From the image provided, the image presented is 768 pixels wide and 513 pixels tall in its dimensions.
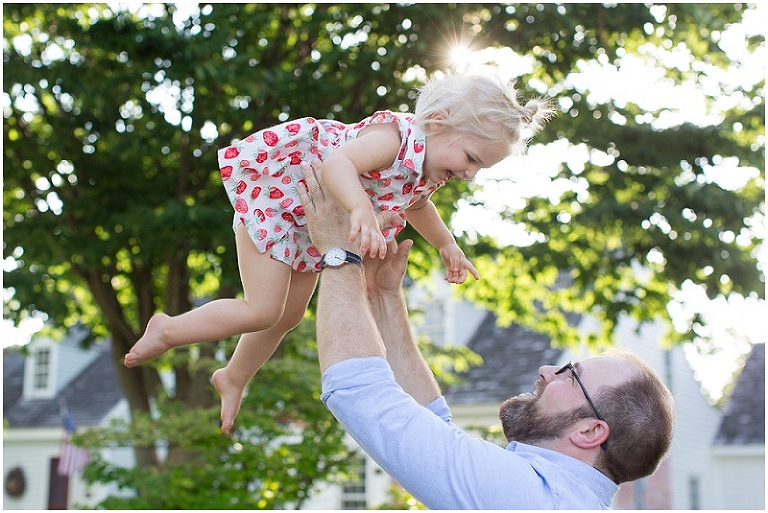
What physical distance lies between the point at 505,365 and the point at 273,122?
24.3 feet

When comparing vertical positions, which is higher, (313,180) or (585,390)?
(313,180)

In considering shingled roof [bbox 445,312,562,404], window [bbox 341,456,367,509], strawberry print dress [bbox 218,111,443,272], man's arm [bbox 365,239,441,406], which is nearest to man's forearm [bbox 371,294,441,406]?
man's arm [bbox 365,239,441,406]

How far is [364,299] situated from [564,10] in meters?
5.43

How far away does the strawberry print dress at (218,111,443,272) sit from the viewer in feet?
8.16

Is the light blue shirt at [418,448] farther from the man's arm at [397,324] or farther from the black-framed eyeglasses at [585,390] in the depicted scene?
the man's arm at [397,324]

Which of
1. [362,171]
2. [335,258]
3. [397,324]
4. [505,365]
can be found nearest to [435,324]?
[505,365]

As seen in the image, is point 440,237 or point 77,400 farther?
point 77,400

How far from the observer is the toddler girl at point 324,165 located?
94.0 inches

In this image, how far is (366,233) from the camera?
6.83ft

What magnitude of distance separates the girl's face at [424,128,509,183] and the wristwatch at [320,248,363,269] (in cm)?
43

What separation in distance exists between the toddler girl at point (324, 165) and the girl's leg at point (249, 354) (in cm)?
1

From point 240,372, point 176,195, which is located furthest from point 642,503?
point 240,372

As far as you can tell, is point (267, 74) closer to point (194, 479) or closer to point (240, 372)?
point (194, 479)

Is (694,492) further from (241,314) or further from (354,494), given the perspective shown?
(241,314)
